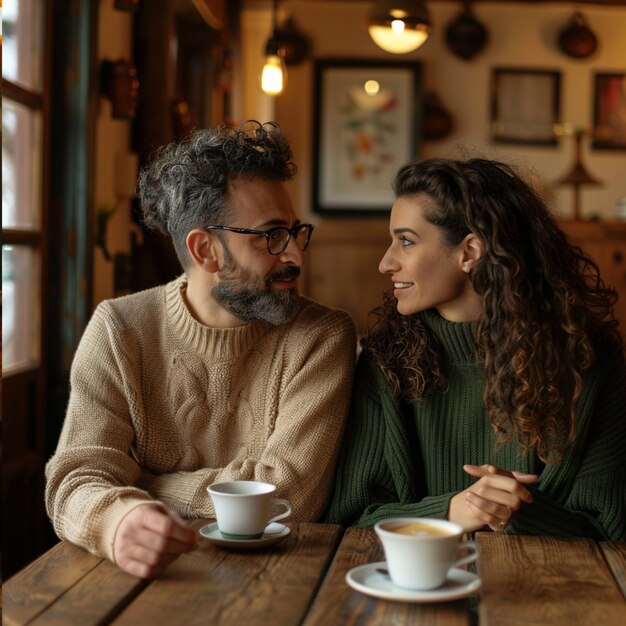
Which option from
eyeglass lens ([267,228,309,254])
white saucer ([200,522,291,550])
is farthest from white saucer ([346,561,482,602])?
eyeglass lens ([267,228,309,254])

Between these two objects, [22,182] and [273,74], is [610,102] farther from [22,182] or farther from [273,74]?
[22,182]

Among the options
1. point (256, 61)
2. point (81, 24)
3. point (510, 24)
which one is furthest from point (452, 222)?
point (510, 24)

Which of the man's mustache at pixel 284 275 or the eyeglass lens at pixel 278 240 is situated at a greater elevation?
the eyeglass lens at pixel 278 240

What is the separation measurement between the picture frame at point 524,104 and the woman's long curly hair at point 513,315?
4800 millimetres

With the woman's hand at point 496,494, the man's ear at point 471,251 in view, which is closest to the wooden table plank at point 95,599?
the woman's hand at point 496,494

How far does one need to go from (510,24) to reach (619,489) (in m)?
5.40

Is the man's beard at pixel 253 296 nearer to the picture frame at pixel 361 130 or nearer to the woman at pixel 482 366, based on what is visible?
the woman at pixel 482 366

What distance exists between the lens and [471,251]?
2.10 metres

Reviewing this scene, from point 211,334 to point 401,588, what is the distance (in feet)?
2.76

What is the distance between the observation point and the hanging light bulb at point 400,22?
3.68m

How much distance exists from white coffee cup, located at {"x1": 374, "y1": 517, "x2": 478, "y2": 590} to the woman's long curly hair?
2.00 feet

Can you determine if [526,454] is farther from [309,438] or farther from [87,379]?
[87,379]

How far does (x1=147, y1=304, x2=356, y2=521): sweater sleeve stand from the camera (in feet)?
6.33

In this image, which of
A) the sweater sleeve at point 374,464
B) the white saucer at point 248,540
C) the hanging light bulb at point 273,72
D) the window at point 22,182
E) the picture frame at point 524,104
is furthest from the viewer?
the picture frame at point 524,104
